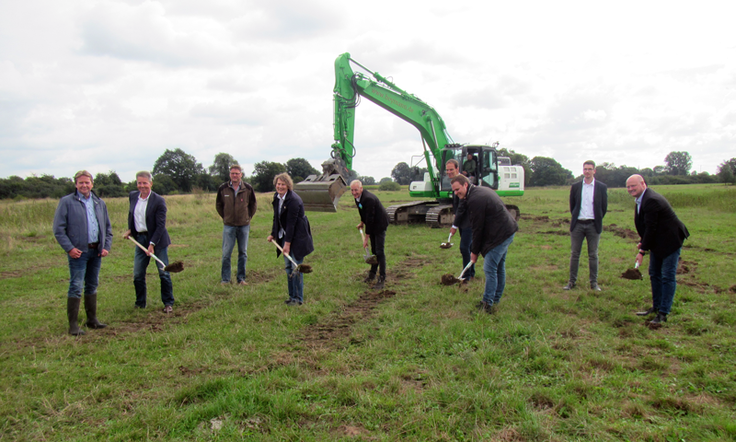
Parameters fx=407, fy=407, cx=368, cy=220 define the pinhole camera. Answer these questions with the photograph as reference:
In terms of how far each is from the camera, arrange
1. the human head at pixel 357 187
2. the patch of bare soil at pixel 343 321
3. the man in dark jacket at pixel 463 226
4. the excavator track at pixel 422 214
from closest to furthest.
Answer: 1. the patch of bare soil at pixel 343 321
2. the man in dark jacket at pixel 463 226
3. the human head at pixel 357 187
4. the excavator track at pixel 422 214

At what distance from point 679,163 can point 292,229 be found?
98689mm

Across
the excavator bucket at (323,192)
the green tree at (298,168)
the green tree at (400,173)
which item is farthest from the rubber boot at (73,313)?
the green tree at (400,173)

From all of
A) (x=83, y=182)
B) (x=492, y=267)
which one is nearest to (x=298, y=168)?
(x=83, y=182)

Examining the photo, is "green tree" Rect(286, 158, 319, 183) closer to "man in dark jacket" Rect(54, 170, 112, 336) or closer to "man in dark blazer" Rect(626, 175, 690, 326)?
"man in dark jacket" Rect(54, 170, 112, 336)

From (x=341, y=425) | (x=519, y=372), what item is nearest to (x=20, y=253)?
(x=341, y=425)

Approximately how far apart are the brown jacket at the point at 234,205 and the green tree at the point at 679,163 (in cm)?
9416

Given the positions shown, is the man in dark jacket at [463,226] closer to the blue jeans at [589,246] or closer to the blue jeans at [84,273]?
the blue jeans at [589,246]

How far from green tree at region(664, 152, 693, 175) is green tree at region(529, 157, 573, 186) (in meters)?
20.6

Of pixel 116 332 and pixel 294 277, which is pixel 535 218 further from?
pixel 116 332

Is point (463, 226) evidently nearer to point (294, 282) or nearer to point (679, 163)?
point (294, 282)

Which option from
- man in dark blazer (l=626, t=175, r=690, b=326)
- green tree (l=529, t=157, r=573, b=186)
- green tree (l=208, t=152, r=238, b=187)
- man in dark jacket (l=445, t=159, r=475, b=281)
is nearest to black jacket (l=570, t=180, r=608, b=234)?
man in dark blazer (l=626, t=175, r=690, b=326)

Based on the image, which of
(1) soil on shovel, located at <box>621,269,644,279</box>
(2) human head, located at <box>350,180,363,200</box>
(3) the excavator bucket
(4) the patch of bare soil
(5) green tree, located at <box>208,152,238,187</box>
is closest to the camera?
(4) the patch of bare soil

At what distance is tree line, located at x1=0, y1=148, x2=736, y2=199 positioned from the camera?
3017 centimetres

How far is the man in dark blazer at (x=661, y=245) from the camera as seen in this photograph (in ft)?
16.5
